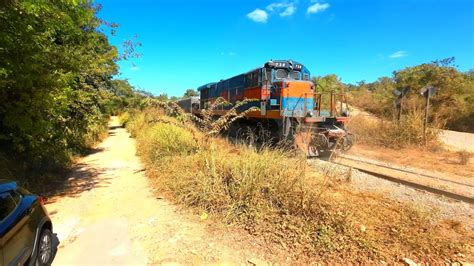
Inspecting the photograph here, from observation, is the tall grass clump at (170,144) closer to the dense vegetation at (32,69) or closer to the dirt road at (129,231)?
the dirt road at (129,231)

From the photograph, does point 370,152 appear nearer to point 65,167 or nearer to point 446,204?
point 446,204

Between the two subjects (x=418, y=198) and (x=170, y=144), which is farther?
(x=170, y=144)

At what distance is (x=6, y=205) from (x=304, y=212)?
12.5ft

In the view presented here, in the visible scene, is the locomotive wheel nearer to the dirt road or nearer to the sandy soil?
the sandy soil

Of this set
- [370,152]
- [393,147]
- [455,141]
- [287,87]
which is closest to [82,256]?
[287,87]

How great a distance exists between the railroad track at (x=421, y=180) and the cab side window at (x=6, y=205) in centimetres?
775

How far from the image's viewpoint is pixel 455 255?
3.71m

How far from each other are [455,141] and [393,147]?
5334 millimetres

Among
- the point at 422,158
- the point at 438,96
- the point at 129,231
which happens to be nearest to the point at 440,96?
the point at 438,96

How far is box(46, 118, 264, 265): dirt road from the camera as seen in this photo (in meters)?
4.07

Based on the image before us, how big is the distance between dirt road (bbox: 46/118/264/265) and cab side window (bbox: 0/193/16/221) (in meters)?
1.10

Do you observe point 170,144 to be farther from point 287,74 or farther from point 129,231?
point 287,74

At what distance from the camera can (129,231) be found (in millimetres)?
4949

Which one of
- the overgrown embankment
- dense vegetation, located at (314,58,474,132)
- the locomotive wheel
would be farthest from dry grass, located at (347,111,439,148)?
the overgrown embankment
